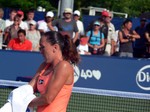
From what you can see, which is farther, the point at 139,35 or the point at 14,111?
the point at 139,35

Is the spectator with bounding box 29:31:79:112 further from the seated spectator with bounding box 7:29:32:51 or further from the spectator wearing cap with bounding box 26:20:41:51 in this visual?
the spectator wearing cap with bounding box 26:20:41:51

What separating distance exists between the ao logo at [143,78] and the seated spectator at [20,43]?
271 centimetres

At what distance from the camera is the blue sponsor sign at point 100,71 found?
10.5 metres

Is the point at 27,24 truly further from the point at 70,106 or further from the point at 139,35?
the point at 70,106

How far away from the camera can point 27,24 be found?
1357 centimetres

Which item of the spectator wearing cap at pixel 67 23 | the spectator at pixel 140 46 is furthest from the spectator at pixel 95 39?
the spectator at pixel 140 46

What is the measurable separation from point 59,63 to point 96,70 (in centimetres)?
587

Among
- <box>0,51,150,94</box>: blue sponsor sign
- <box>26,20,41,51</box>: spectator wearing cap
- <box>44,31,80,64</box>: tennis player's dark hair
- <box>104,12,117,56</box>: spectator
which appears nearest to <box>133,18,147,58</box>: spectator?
<box>104,12,117,56</box>: spectator

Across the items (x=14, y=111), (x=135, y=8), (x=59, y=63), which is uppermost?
(x=59, y=63)

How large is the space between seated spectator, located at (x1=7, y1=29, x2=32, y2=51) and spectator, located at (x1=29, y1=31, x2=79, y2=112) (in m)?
7.04

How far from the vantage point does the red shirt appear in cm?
1197

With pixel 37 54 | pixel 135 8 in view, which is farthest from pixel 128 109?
pixel 135 8

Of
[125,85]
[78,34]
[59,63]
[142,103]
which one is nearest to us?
[59,63]

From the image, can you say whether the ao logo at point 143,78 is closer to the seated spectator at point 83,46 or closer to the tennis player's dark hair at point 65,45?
the seated spectator at point 83,46
